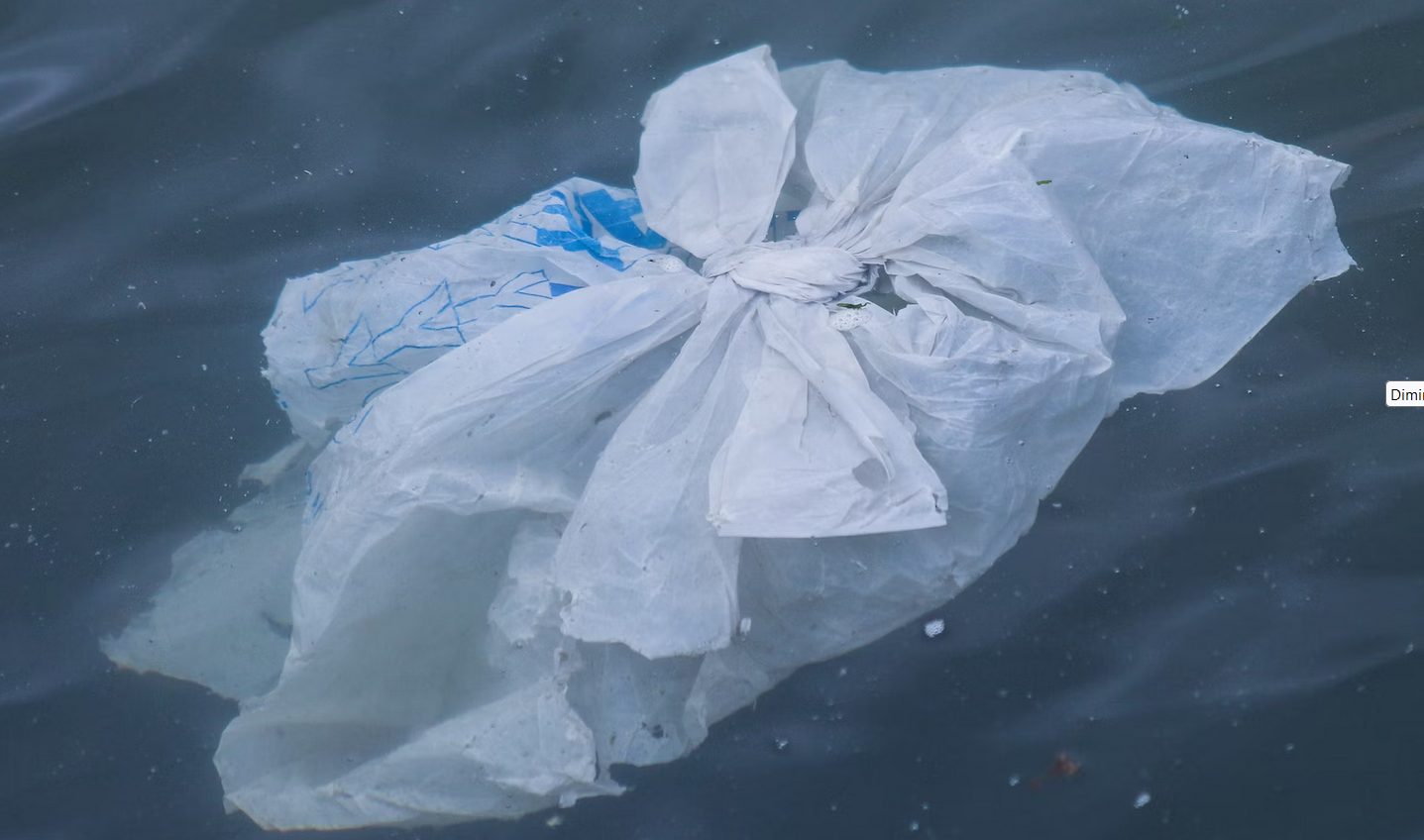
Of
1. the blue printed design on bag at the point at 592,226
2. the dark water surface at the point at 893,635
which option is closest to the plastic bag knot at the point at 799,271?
the blue printed design on bag at the point at 592,226

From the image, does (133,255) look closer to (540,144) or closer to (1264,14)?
(540,144)

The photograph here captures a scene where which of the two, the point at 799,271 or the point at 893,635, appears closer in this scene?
the point at 799,271

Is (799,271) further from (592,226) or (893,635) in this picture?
(893,635)

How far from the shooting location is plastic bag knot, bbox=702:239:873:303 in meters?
0.92

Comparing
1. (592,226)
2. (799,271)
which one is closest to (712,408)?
(799,271)

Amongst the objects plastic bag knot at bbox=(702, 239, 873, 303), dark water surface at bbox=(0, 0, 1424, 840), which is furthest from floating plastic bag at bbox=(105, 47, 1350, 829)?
dark water surface at bbox=(0, 0, 1424, 840)

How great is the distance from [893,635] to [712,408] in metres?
0.35

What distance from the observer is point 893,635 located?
106cm

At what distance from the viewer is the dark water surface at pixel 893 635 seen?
3.32 ft

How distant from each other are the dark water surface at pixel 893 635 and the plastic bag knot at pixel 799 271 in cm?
37

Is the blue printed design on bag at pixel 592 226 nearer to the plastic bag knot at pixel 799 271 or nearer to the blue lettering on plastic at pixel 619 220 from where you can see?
the blue lettering on plastic at pixel 619 220

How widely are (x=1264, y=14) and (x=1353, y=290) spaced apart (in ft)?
1.51

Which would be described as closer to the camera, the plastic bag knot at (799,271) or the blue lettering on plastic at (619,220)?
the plastic bag knot at (799,271)

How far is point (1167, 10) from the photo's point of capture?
142cm
